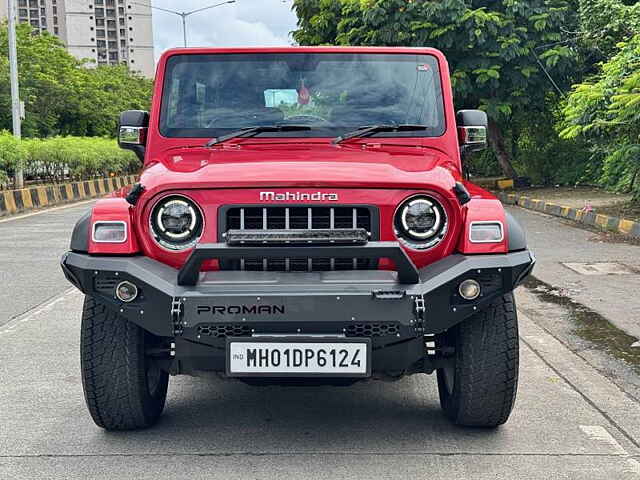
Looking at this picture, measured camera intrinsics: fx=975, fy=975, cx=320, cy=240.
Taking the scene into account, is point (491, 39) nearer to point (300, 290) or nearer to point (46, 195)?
point (46, 195)

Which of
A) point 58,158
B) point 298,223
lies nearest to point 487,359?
point 298,223

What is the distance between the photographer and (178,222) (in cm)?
437

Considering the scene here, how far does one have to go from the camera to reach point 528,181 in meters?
25.3

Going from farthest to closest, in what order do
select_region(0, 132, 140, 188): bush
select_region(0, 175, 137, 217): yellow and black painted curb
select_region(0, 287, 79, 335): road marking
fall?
select_region(0, 132, 140, 188): bush, select_region(0, 175, 137, 217): yellow and black painted curb, select_region(0, 287, 79, 335): road marking

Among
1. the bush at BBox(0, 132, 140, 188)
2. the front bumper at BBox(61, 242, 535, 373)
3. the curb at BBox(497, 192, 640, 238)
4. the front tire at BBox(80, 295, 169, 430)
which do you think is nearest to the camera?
the front bumper at BBox(61, 242, 535, 373)

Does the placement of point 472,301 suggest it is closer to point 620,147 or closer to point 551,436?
point 551,436

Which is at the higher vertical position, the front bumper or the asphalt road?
the front bumper

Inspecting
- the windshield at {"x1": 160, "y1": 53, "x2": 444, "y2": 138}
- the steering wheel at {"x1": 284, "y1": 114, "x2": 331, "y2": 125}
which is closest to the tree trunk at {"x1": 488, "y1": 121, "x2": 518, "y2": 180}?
the windshield at {"x1": 160, "y1": 53, "x2": 444, "y2": 138}

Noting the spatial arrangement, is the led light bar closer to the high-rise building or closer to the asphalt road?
the asphalt road

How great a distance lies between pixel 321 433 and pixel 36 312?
4.39 metres

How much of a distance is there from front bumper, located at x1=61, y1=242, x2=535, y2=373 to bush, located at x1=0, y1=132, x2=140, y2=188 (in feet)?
61.7

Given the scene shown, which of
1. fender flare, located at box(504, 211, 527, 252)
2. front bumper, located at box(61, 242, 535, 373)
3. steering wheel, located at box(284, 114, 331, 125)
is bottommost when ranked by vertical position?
front bumper, located at box(61, 242, 535, 373)

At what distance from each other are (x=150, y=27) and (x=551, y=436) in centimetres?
15836

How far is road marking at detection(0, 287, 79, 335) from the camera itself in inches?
303
